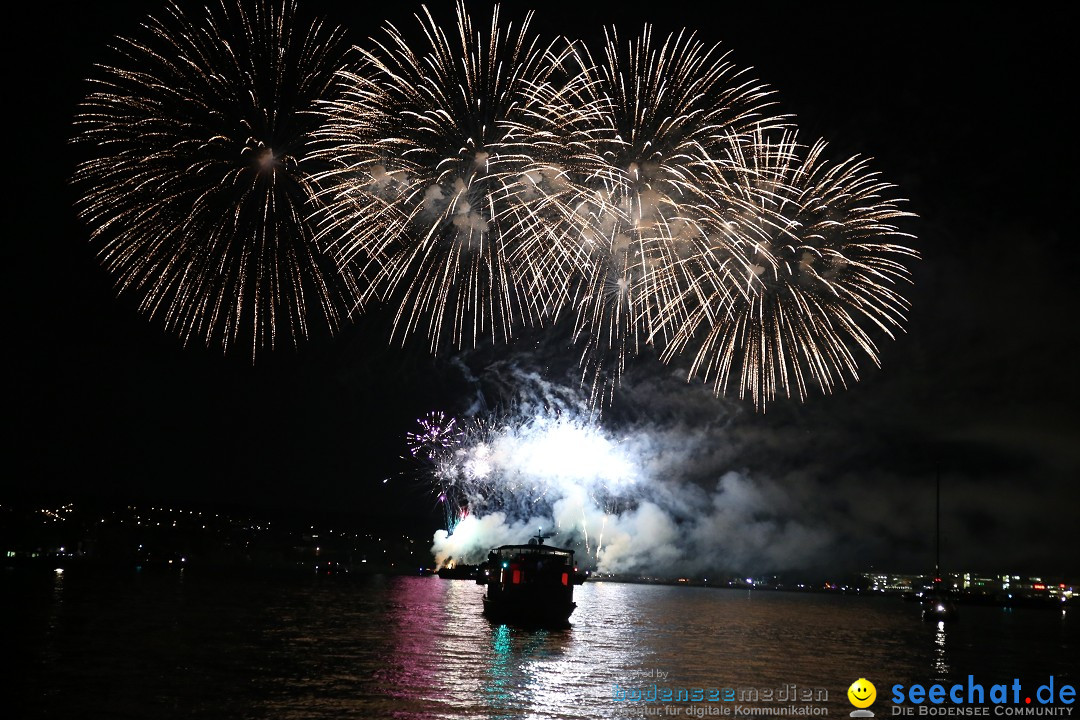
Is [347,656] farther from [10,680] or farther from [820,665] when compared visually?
[820,665]

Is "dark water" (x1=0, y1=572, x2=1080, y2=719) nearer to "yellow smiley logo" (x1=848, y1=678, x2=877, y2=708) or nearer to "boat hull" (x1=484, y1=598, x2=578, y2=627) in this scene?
"yellow smiley logo" (x1=848, y1=678, x2=877, y2=708)

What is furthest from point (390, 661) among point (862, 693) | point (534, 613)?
point (534, 613)

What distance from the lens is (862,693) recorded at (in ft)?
97.7

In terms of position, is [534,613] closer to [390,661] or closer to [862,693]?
[390,661]

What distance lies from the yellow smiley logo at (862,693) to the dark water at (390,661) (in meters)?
0.44

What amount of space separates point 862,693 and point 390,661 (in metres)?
16.8

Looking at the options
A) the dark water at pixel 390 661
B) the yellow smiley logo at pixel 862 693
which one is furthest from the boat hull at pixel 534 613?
the yellow smiley logo at pixel 862 693

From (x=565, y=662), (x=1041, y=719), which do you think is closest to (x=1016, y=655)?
(x=1041, y=719)

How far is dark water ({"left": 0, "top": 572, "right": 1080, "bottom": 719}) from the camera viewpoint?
74.5 feet

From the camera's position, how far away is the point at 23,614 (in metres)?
43.6

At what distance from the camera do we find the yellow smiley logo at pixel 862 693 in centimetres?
2811

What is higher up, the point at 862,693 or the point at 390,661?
the point at 862,693

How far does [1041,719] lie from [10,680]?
30523 millimetres

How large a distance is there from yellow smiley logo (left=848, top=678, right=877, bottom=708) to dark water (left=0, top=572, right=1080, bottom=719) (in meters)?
0.44
